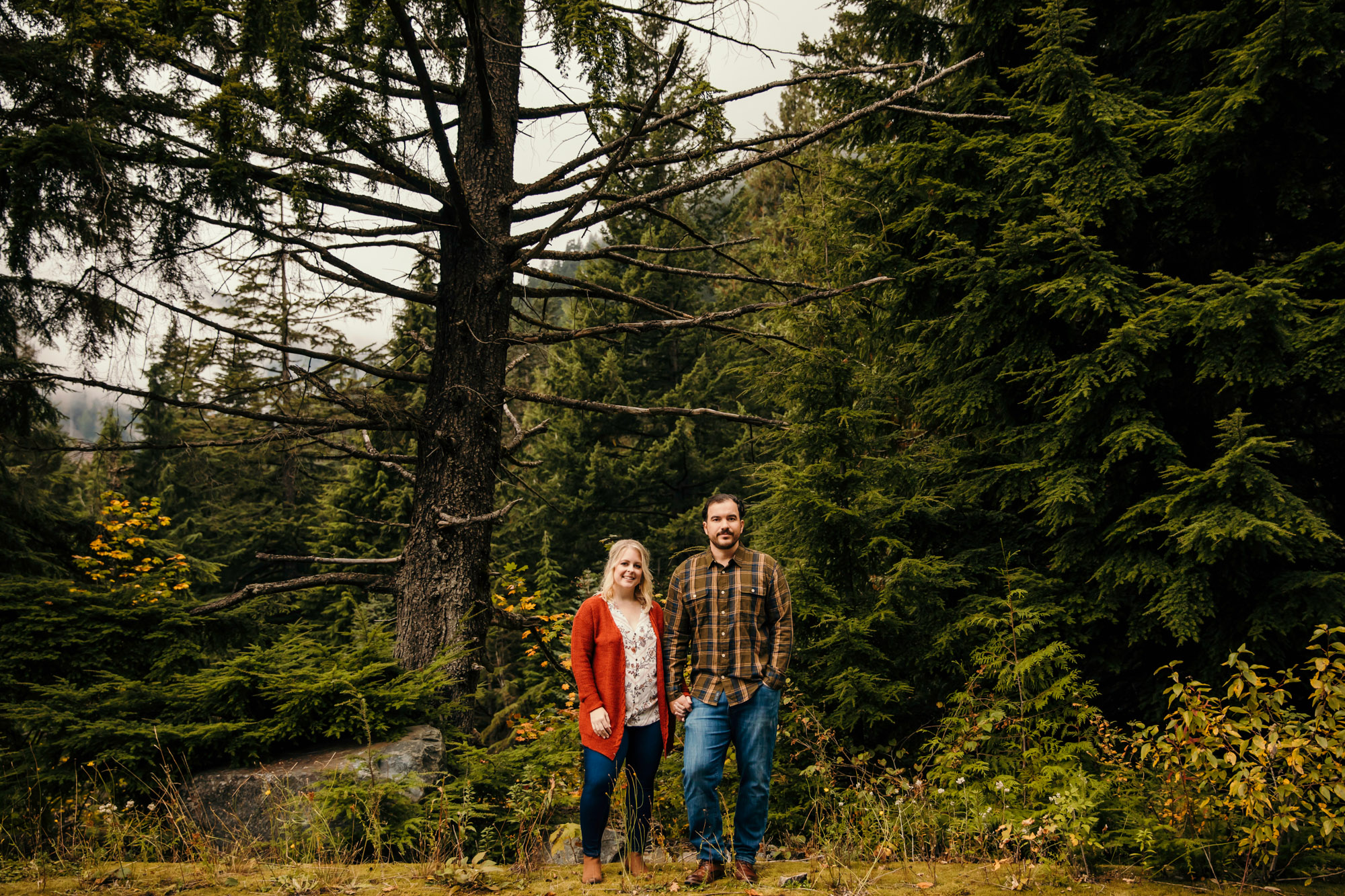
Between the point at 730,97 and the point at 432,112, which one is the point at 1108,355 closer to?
the point at 730,97

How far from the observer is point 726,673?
138 inches

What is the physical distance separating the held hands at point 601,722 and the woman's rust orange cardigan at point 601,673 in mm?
19

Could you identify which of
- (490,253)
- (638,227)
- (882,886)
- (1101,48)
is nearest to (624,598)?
(882,886)

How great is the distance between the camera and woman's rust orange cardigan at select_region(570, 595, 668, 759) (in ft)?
11.3

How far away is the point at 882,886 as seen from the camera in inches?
128

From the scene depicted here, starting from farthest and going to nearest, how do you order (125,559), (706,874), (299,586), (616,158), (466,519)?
Answer: (125,559), (466,519), (299,586), (616,158), (706,874)

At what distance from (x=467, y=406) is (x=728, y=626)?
3.34 meters

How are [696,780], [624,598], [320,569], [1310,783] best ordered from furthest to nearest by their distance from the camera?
1. [320,569]
2. [624,598]
3. [696,780]
4. [1310,783]

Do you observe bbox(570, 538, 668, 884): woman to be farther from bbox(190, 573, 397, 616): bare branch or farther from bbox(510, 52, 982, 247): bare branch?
bbox(190, 573, 397, 616): bare branch

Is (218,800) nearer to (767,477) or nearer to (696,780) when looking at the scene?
(696,780)

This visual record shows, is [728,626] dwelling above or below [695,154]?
below

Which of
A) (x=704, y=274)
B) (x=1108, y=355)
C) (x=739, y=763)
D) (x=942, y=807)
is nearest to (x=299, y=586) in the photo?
(x=739, y=763)

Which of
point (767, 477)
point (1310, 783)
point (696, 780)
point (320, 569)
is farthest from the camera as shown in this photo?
point (320, 569)

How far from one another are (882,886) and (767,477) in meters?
3.22
